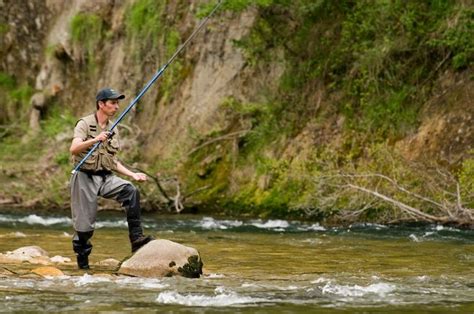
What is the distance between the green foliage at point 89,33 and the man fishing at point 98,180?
19398mm

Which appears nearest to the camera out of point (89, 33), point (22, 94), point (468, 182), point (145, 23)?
point (468, 182)

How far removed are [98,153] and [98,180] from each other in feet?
0.95

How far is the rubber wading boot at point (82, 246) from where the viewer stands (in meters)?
9.84

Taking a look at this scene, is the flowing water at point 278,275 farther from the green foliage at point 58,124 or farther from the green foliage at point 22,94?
the green foliage at point 22,94

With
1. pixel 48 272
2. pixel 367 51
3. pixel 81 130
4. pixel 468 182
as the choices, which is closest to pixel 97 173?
pixel 81 130

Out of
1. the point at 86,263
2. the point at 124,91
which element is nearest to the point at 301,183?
the point at 86,263

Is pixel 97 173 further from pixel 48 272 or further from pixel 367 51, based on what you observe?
pixel 367 51

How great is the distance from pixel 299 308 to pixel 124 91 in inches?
778

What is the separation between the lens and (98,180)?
980 cm

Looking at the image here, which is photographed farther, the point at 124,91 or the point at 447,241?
the point at 124,91

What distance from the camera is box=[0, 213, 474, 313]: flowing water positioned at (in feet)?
24.7

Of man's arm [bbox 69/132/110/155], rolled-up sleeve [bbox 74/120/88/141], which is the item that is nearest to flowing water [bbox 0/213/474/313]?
man's arm [bbox 69/132/110/155]

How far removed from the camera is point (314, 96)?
2052cm

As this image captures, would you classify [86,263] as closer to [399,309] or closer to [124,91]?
[399,309]
